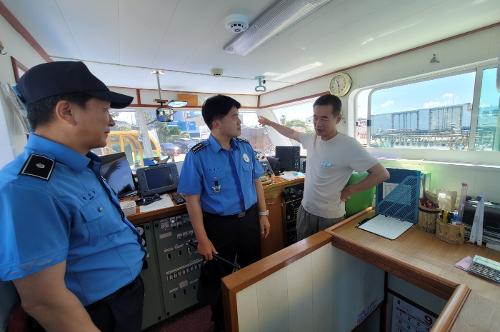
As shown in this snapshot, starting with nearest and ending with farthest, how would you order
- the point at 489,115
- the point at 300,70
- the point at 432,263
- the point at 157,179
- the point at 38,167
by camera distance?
the point at 38,167 < the point at 432,263 < the point at 489,115 < the point at 157,179 < the point at 300,70

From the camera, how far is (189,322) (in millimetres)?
1849

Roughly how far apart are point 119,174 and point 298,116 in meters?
3.69

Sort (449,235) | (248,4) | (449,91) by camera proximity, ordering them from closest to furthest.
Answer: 1. (449,235)
2. (248,4)
3. (449,91)

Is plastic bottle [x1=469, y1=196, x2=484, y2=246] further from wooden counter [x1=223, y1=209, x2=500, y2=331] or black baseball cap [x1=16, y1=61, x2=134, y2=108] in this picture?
black baseball cap [x1=16, y1=61, x2=134, y2=108]

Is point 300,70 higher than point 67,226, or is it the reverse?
point 300,70

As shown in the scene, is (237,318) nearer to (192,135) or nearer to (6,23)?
(6,23)

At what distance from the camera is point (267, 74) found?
3.41m

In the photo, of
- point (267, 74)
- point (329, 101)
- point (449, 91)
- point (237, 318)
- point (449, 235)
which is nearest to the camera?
point (237, 318)

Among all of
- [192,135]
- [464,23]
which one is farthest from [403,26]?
[192,135]

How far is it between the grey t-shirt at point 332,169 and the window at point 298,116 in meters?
2.50

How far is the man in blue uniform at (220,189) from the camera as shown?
55.4 inches

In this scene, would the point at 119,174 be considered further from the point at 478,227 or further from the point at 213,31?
the point at 478,227

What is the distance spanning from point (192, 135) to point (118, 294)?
169 inches

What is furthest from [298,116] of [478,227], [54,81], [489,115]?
[54,81]
